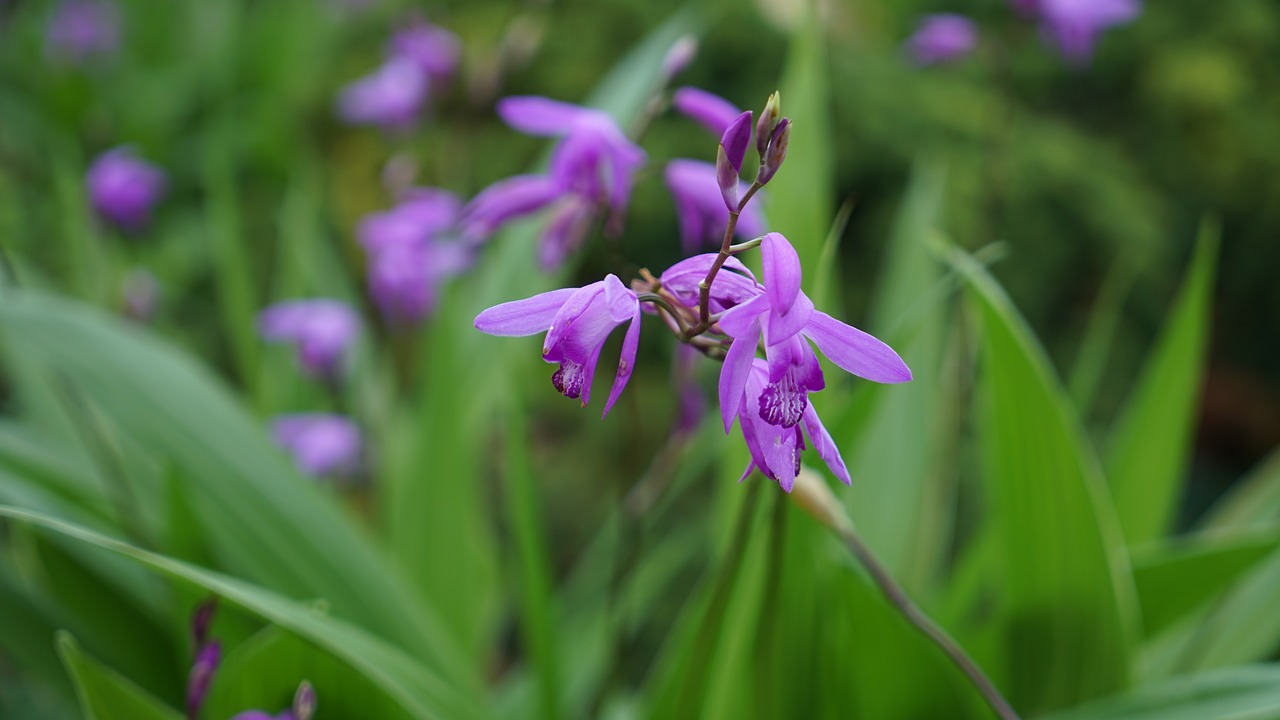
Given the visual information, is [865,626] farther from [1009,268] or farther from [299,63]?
[299,63]

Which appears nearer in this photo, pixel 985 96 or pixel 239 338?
pixel 239 338

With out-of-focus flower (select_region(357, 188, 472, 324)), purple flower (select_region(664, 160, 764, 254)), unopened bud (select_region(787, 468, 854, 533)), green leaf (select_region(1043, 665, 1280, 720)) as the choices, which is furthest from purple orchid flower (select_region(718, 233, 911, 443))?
out-of-focus flower (select_region(357, 188, 472, 324))

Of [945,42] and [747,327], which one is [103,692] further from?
[945,42]

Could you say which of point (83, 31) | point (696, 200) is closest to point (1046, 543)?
point (696, 200)

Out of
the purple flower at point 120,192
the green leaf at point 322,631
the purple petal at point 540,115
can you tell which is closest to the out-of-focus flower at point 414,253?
the purple petal at point 540,115

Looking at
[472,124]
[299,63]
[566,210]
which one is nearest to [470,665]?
[566,210]

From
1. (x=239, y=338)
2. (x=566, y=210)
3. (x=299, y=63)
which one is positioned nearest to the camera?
(x=566, y=210)
